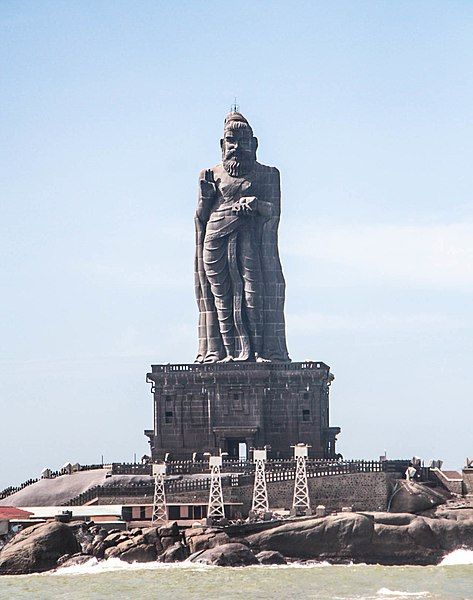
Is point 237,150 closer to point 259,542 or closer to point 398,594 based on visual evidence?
point 259,542

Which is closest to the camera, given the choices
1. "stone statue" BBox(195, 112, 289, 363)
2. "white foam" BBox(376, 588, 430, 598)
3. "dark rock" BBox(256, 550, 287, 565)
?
"white foam" BBox(376, 588, 430, 598)

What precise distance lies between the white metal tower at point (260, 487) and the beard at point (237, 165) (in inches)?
833

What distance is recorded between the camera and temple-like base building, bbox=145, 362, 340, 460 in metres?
107

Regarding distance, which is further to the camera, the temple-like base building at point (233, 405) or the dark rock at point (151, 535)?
the temple-like base building at point (233, 405)

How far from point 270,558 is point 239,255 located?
30.7m

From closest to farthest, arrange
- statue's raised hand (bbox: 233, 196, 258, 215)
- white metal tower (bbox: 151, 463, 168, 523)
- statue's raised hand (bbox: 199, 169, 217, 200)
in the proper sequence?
white metal tower (bbox: 151, 463, 168, 523) < statue's raised hand (bbox: 233, 196, 258, 215) < statue's raised hand (bbox: 199, 169, 217, 200)

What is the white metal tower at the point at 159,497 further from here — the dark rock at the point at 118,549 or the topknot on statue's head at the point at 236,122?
the topknot on statue's head at the point at 236,122

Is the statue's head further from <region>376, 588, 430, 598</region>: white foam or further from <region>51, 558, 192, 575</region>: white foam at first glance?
<region>376, 588, 430, 598</region>: white foam

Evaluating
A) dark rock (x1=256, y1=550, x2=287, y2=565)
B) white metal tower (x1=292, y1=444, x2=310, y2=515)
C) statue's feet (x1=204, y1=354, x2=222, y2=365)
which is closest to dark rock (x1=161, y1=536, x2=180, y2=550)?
dark rock (x1=256, y1=550, x2=287, y2=565)

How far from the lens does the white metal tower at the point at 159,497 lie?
91.8 meters

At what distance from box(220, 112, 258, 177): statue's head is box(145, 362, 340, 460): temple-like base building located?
11565mm

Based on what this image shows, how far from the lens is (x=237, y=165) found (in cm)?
11075

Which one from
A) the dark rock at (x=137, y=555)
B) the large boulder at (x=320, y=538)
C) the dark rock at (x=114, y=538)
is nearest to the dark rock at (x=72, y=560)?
the dark rock at (x=114, y=538)

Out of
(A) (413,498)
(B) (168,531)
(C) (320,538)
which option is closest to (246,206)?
(A) (413,498)
